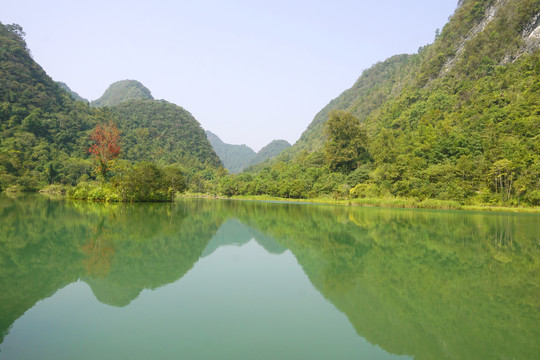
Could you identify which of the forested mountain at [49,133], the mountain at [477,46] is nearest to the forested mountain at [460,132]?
→ the mountain at [477,46]

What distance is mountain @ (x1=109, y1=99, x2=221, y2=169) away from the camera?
3342 inches

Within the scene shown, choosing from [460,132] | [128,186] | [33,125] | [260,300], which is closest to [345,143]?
[460,132]

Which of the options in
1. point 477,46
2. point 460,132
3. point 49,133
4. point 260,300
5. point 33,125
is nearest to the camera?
point 260,300

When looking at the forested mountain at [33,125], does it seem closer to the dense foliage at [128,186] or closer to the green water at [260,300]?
the dense foliage at [128,186]

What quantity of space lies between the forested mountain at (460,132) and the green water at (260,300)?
2542 centimetres

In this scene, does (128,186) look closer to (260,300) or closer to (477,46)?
(260,300)

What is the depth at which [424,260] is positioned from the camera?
7.40 m

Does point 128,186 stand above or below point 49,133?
below

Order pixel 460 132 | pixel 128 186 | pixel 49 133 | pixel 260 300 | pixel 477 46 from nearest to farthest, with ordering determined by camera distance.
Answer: pixel 260 300, pixel 128 186, pixel 460 132, pixel 477 46, pixel 49 133

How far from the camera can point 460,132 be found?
36.3 m

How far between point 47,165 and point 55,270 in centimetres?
4855

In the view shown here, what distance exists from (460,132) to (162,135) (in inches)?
3491

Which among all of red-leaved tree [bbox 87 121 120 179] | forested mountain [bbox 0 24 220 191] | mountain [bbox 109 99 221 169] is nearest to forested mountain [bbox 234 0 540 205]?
red-leaved tree [bbox 87 121 120 179]

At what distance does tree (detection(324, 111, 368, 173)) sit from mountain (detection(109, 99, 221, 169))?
50669 mm
